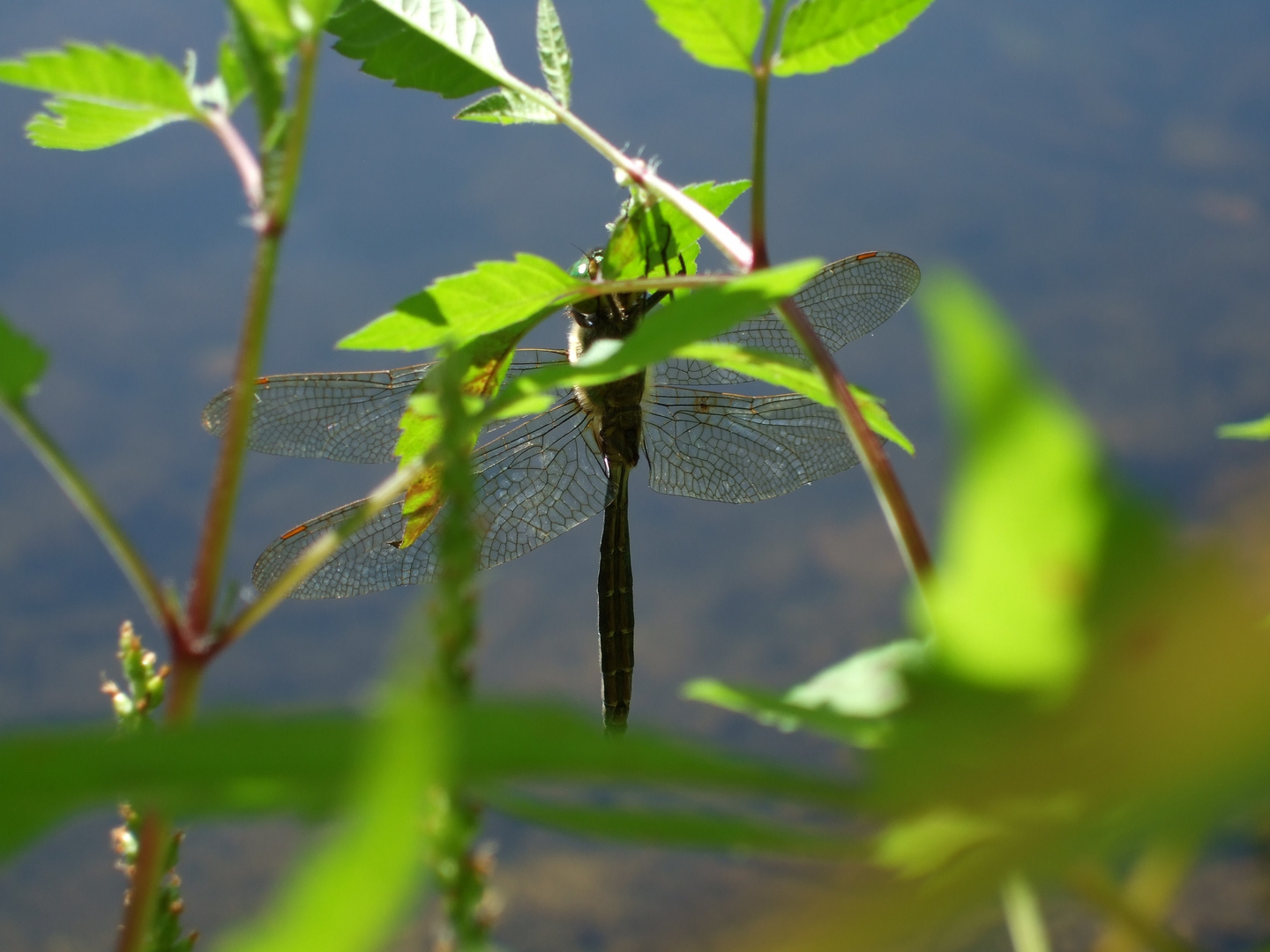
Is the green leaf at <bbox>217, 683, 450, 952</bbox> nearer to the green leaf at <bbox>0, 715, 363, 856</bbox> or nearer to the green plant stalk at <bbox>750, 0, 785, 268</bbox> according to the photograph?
the green leaf at <bbox>0, 715, 363, 856</bbox>

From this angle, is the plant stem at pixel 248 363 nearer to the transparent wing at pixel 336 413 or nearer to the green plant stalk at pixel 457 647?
the green plant stalk at pixel 457 647

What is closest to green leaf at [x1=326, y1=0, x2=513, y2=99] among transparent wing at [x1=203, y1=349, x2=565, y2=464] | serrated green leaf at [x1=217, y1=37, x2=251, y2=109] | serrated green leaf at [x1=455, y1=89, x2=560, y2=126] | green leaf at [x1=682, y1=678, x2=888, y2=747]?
serrated green leaf at [x1=455, y1=89, x2=560, y2=126]

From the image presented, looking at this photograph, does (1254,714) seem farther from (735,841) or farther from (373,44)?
(373,44)

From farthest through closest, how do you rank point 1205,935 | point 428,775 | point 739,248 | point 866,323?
point 1205,935
point 866,323
point 739,248
point 428,775

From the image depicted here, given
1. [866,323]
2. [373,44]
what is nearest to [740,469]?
[866,323]

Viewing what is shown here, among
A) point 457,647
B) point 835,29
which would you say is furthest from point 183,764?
point 835,29

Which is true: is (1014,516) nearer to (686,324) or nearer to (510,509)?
(686,324)

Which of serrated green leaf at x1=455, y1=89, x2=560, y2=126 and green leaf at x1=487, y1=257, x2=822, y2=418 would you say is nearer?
green leaf at x1=487, y1=257, x2=822, y2=418

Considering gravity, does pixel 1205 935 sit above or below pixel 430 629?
below
